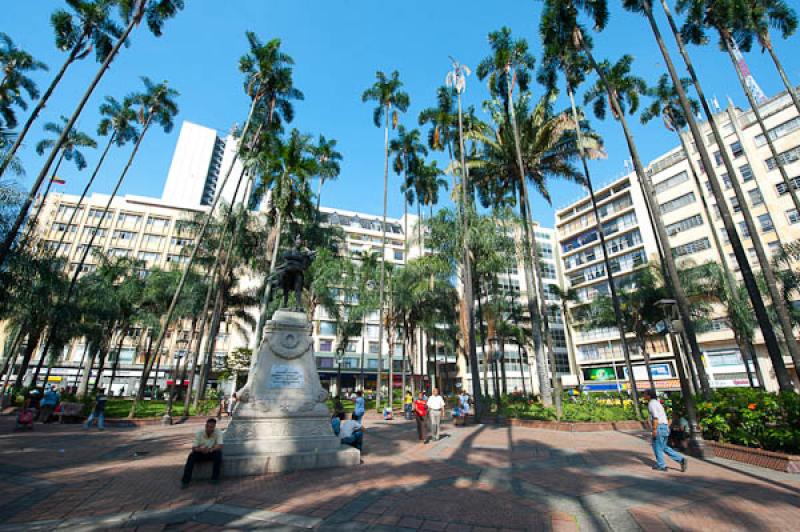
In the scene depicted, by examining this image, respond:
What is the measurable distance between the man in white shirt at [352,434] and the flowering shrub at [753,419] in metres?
9.16

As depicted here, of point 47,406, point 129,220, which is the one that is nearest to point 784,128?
point 47,406

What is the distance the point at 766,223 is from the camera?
1481 inches

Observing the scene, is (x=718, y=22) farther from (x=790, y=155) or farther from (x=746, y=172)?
(x=746, y=172)

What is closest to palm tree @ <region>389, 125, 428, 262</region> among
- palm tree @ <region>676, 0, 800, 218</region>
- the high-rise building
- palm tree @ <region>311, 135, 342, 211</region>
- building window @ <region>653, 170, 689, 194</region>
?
palm tree @ <region>311, 135, 342, 211</region>

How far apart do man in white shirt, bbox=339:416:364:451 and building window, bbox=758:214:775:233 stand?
48078mm

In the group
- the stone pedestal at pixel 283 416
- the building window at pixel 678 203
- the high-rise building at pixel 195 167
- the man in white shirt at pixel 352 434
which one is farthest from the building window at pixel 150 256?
the building window at pixel 678 203

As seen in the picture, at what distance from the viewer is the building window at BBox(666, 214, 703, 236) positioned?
43.3 metres

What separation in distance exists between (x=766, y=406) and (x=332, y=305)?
26633mm

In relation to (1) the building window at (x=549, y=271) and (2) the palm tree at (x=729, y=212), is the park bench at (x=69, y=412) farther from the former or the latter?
(1) the building window at (x=549, y=271)

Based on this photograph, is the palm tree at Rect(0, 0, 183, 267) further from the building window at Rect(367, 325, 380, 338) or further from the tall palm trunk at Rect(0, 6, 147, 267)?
the building window at Rect(367, 325, 380, 338)

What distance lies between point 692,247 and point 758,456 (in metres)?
44.9

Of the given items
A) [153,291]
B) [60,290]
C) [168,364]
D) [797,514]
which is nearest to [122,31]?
[60,290]

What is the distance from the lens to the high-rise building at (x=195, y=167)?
331 ft

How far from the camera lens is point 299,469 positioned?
7.92m
